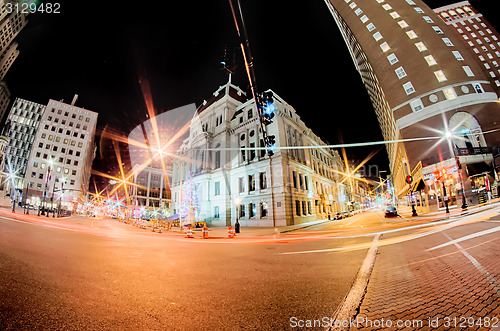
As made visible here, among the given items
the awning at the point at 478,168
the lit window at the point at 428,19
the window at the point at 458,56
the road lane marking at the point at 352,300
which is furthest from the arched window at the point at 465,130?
the road lane marking at the point at 352,300

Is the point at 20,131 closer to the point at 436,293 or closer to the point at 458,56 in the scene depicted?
the point at 436,293

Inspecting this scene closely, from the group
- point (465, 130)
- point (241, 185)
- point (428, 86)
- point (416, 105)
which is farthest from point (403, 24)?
point (241, 185)

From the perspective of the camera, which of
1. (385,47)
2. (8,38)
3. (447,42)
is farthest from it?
(8,38)

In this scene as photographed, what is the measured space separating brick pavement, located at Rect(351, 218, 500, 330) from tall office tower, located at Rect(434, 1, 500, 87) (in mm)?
84782

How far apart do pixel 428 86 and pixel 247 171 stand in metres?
31.9

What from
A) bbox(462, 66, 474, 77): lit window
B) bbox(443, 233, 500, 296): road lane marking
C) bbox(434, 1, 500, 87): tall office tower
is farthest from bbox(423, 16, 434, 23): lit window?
bbox(443, 233, 500, 296): road lane marking

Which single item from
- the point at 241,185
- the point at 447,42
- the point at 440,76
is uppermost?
the point at 447,42

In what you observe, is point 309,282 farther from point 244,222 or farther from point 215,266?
point 244,222

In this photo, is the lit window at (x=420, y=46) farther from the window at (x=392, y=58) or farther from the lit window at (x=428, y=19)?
the lit window at (x=428, y=19)

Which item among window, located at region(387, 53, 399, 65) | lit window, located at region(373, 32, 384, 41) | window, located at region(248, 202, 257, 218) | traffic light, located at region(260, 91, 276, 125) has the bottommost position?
window, located at region(248, 202, 257, 218)

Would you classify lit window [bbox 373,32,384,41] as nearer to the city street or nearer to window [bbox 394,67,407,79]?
window [bbox 394,67,407,79]

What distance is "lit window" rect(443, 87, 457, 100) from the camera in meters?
29.2

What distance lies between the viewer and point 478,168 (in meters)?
23.9

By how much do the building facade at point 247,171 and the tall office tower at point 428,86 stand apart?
16.8m
